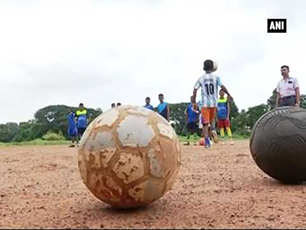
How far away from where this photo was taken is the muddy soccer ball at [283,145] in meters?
6.64

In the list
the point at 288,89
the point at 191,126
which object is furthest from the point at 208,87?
the point at 191,126

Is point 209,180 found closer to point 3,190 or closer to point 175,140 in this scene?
point 175,140

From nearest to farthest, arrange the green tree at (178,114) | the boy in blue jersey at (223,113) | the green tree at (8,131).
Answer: the boy in blue jersey at (223,113), the green tree at (8,131), the green tree at (178,114)

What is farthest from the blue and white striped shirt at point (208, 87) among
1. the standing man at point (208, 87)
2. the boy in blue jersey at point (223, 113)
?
the boy in blue jersey at point (223, 113)

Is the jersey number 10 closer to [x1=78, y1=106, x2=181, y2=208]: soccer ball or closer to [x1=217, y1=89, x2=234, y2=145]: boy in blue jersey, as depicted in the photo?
[x1=217, y1=89, x2=234, y2=145]: boy in blue jersey

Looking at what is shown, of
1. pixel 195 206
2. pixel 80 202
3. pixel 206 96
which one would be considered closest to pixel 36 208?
pixel 80 202

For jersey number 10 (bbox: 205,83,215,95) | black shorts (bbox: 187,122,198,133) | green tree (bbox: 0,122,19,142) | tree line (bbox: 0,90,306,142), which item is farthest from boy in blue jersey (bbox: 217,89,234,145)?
green tree (bbox: 0,122,19,142)

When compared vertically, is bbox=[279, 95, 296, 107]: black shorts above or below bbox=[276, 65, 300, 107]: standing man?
below

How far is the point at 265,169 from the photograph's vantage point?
698 centimetres

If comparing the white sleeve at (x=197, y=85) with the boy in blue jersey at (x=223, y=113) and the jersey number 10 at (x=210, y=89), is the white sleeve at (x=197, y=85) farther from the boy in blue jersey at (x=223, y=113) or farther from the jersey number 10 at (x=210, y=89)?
the boy in blue jersey at (x=223, y=113)

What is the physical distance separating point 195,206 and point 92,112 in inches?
1752

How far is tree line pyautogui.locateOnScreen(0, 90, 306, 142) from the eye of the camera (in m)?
41.3

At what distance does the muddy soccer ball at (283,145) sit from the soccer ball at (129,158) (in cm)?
211

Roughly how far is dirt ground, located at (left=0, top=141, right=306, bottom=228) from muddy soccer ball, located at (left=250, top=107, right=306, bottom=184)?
209 millimetres
